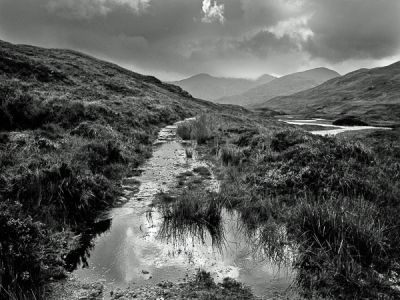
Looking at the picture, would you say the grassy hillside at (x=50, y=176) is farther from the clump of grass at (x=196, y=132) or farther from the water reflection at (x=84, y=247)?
the clump of grass at (x=196, y=132)

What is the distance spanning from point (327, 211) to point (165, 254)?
360cm

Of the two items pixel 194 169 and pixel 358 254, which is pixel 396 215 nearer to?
pixel 358 254

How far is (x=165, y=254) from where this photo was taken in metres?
6.04

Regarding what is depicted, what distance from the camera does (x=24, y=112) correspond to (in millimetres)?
15102

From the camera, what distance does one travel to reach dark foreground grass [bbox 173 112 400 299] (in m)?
4.94

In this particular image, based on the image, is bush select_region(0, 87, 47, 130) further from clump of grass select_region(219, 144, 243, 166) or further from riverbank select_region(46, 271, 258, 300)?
riverbank select_region(46, 271, 258, 300)

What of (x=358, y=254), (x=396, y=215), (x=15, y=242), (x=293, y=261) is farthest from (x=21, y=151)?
(x=396, y=215)

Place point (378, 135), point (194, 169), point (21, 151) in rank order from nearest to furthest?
point (21, 151) → point (194, 169) → point (378, 135)

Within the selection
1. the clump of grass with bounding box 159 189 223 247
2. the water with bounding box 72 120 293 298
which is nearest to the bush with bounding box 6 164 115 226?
the water with bounding box 72 120 293 298

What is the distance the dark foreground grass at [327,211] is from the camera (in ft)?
16.2

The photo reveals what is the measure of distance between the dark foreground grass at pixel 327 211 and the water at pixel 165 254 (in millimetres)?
442

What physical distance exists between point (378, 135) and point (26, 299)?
28588 mm

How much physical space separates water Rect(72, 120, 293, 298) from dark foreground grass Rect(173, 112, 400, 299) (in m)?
0.44

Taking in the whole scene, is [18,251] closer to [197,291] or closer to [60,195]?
[60,195]
